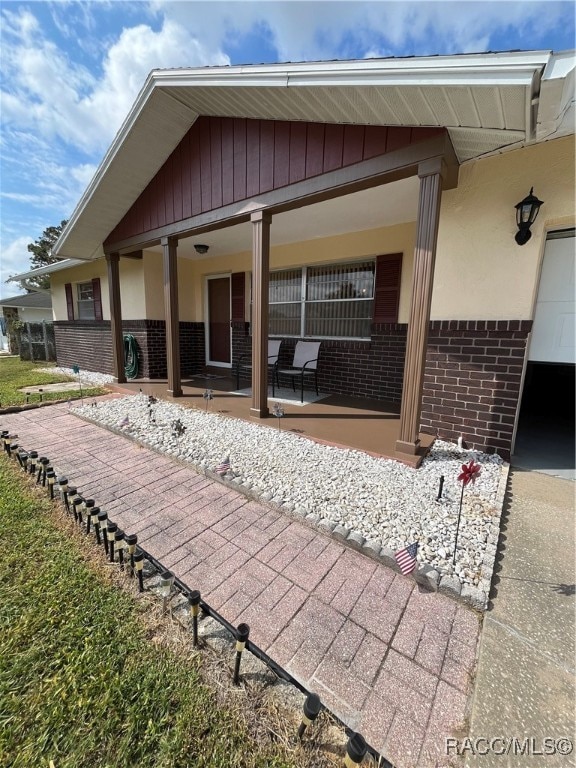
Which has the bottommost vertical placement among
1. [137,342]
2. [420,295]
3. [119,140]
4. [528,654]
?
[528,654]

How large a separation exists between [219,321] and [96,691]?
6779mm

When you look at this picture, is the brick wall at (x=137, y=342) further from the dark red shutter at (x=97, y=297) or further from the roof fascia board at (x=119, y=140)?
the roof fascia board at (x=119, y=140)

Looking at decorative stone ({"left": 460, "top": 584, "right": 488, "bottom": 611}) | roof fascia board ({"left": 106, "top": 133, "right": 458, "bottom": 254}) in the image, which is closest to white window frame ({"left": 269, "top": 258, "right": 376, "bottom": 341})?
roof fascia board ({"left": 106, "top": 133, "right": 458, "bottom": 254})

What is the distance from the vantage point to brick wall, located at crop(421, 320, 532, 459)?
9.60ft

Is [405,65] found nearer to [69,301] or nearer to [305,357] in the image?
[305,357]

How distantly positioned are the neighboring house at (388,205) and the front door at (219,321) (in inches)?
60.1

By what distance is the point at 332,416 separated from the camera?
415 centimetres

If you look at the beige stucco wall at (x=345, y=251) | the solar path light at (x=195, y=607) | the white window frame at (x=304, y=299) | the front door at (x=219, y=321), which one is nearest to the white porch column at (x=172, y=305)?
the beige stucco wall at (x=345, y=251)

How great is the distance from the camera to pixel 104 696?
1127 millimetres

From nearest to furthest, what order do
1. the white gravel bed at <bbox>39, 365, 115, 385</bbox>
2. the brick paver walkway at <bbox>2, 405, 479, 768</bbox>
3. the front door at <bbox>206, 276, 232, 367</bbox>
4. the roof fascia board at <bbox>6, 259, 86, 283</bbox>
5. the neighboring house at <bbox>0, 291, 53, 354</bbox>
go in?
the brick paver walkway at <bbox>2, 405, 479, 768</bbox> → the white gravel bed at <bbox>39, 365, 115, 385</bbox> → the front door at <bbox>206, 276, 232, 367</bbox> → the roof fascia board at <bbox>6, 259, 86, 283</bbox> → the neighboring house at <bbox>0, 291, 53, 354</bbox>

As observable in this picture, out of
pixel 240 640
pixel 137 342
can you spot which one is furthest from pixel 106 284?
pixel 240 640

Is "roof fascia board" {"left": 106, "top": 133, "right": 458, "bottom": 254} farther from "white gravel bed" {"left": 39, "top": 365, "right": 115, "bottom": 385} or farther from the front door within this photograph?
"white gravel bed" {"left": 39, "top": 365, "right": 115, "bottom": 385}

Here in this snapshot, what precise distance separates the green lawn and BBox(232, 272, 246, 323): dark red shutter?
5633mm

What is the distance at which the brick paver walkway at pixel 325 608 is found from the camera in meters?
1.12
